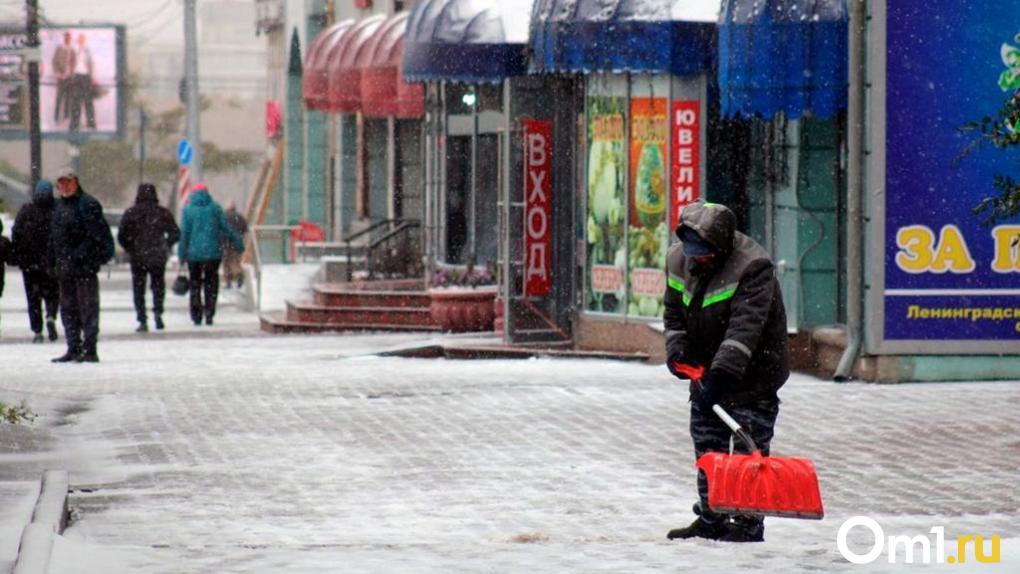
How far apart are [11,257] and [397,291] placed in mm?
6339

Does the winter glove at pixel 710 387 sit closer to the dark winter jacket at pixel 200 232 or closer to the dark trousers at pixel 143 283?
the dark trousers at pixel 143 283

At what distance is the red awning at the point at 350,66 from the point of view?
36375 mm

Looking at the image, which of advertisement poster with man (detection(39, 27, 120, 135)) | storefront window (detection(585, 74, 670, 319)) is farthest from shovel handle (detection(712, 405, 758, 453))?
advertisement poster with man (detection(39, 27, 120, 135))

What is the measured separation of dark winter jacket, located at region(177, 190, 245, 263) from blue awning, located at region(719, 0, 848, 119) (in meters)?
12.5

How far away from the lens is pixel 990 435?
14617mm

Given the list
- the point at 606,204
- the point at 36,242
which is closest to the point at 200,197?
the point at 36,242

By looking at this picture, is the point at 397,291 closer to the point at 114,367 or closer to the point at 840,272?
the point at 114,367

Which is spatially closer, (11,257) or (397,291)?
(11,257)

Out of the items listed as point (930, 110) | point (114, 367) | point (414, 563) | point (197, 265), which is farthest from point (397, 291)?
point (414, 563)

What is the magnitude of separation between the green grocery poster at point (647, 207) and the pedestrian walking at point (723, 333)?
11623 mm

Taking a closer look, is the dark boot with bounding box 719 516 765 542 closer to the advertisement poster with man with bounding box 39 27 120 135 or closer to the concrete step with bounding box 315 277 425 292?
the concrete step with bounding box 315 277 425 292

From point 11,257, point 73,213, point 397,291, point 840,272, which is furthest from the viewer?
point 397,291

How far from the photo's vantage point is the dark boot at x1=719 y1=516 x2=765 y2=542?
1005 cm

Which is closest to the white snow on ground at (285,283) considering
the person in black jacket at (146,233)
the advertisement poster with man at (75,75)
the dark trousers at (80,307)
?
the person in black jacket at (146,233)
